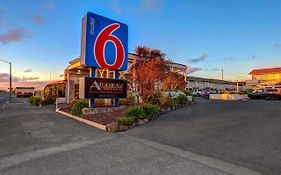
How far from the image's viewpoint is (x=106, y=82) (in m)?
15.6

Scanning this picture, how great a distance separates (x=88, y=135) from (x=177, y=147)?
4.00m

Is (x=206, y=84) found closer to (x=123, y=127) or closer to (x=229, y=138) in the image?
(x=123, y=127)

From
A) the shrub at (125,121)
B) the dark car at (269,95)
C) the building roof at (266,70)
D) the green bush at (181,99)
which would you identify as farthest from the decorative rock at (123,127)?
the building roof at (266,70)

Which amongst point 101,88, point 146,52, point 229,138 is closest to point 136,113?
point 101,88

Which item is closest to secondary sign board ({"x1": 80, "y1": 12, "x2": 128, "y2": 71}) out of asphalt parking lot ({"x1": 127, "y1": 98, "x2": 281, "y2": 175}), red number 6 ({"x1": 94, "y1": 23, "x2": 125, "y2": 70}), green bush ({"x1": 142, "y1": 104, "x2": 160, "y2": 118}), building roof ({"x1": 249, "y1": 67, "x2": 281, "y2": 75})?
red number 6 ({"x1": 94, "y1": 23, "x2": 125, "y2": 70})

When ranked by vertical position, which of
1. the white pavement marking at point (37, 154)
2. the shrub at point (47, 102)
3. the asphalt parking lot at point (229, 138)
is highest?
the shrub at point (47, 102)

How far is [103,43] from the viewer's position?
608 inches

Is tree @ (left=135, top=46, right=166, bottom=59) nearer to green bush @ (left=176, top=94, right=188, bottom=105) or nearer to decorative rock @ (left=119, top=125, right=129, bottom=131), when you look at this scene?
green bush @ (left=176, top=94, right=188, bottom=105)

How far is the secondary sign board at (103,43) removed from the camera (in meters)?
14.6

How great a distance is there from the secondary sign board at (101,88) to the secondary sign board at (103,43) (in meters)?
0.99

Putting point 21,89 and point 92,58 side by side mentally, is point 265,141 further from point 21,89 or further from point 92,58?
point 21,89

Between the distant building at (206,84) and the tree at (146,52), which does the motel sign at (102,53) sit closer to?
the tree at (146,52)

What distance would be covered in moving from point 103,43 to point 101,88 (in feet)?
10.3

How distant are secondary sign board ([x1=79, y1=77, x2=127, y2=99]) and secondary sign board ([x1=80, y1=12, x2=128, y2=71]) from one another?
99cm
